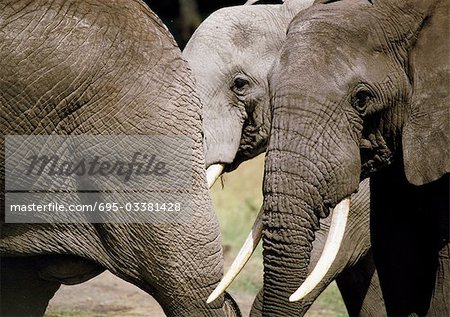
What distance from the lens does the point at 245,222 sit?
34.2 ft

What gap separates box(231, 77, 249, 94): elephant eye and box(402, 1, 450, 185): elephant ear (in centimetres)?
193

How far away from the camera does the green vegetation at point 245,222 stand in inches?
310

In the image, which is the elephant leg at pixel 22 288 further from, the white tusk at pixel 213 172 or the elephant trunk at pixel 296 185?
the elephant trunk at pixel 296 185

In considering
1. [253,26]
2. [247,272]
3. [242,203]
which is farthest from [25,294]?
[242,203]

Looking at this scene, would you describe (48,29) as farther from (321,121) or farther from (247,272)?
(247,272)

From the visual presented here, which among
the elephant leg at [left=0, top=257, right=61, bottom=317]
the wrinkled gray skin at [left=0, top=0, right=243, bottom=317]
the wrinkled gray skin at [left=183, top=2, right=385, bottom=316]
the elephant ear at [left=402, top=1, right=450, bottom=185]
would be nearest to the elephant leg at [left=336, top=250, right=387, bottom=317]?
the wrinkled gray skin at [left=183, top=2, right=385, bottom=316]

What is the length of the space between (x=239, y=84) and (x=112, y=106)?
1.33 metres

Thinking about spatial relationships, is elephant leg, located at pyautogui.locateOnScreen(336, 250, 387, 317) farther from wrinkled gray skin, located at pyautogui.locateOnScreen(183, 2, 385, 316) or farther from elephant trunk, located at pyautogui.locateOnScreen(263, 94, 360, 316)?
elephant trunk, located at pyautogui.locateOnScreen(263, 94, 360, 316)

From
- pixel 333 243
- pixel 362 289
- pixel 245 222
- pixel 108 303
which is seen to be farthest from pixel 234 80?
pixel 245 222

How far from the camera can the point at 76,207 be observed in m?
5.31

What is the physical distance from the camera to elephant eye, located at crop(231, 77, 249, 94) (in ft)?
21.2

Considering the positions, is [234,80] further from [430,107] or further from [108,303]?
[430,107]

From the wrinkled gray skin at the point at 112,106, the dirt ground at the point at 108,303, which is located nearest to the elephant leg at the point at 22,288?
the wrinkled gray skin at the point at 112,106

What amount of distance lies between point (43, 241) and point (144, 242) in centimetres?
38
